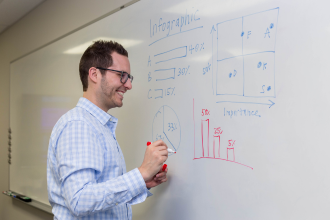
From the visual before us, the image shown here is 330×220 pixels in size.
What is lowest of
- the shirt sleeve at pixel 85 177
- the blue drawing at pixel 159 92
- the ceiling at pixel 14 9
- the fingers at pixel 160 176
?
the fingers at pixel 160 176

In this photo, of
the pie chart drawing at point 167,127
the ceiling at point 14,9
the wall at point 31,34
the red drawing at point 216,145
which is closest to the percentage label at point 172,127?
the pie chart drawing at point 167,127

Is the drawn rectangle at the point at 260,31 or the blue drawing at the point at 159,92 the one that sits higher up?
the drawn rectangle at the point at 260,31

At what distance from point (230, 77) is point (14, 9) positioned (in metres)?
2.35

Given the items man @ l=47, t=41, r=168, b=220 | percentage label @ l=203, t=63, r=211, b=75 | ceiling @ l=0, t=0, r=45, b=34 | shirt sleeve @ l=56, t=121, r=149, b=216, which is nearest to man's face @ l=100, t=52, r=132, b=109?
man @ l=47, t=41, r=168, b=220

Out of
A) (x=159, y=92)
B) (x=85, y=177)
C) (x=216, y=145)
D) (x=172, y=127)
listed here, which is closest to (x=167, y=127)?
(x=172, y=127)

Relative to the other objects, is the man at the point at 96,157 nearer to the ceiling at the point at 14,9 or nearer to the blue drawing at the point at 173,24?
the blue drawing at the point at 173,24

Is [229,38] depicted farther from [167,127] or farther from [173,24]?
[167,127]

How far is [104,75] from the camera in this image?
1066mm

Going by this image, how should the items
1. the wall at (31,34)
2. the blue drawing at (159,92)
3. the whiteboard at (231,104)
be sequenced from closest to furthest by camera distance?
the whiteboard at (231,104)
the blue drawing at (159,92)
the wall at (31,34)

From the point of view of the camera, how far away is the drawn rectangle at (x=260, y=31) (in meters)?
0.87

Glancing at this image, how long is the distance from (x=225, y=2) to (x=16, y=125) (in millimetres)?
2420

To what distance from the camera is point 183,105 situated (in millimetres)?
1158

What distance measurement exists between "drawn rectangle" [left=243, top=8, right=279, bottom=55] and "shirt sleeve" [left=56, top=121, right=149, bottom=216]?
1.84ft

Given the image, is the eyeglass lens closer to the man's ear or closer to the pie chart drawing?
the man's ear
